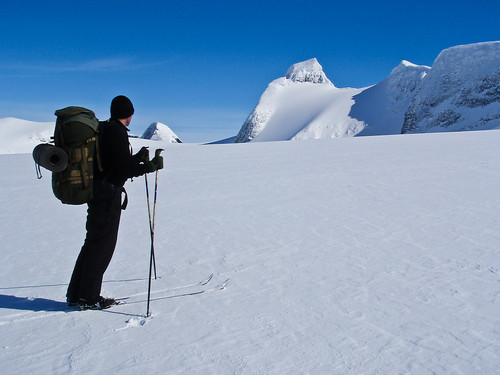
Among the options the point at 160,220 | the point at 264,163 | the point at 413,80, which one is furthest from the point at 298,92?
the point at 160,220

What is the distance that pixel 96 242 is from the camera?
358cm

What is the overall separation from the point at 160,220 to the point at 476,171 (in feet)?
27.9

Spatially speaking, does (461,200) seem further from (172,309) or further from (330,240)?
(172,309)

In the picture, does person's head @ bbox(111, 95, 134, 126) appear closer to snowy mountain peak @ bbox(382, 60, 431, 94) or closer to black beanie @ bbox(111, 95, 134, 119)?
black beanie @ bbox(111, 95, 134, 119)

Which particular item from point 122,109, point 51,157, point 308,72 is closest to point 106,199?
point 51,157

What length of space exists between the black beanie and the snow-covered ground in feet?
5.86

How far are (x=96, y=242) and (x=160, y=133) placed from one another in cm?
16694

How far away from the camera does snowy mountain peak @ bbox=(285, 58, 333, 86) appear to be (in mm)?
144250

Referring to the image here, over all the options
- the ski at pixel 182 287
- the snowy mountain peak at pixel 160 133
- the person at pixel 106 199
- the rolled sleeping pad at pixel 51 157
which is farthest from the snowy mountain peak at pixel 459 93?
the snowy mountain peak at pixel 160 133

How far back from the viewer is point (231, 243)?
19.2ft

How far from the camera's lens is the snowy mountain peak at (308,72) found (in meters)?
144

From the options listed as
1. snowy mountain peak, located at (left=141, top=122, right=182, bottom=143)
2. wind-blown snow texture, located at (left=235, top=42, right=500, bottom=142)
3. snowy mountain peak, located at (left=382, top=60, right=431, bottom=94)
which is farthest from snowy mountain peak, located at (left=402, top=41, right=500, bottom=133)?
snowy mountain peak, located at (left=141, top=122, right=182, bottom=143)

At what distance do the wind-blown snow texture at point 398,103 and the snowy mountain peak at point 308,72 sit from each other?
380 inches

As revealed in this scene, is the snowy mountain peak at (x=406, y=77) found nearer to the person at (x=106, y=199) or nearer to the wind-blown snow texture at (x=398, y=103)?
the wind-blown snow texture at (x=398, y=103)
